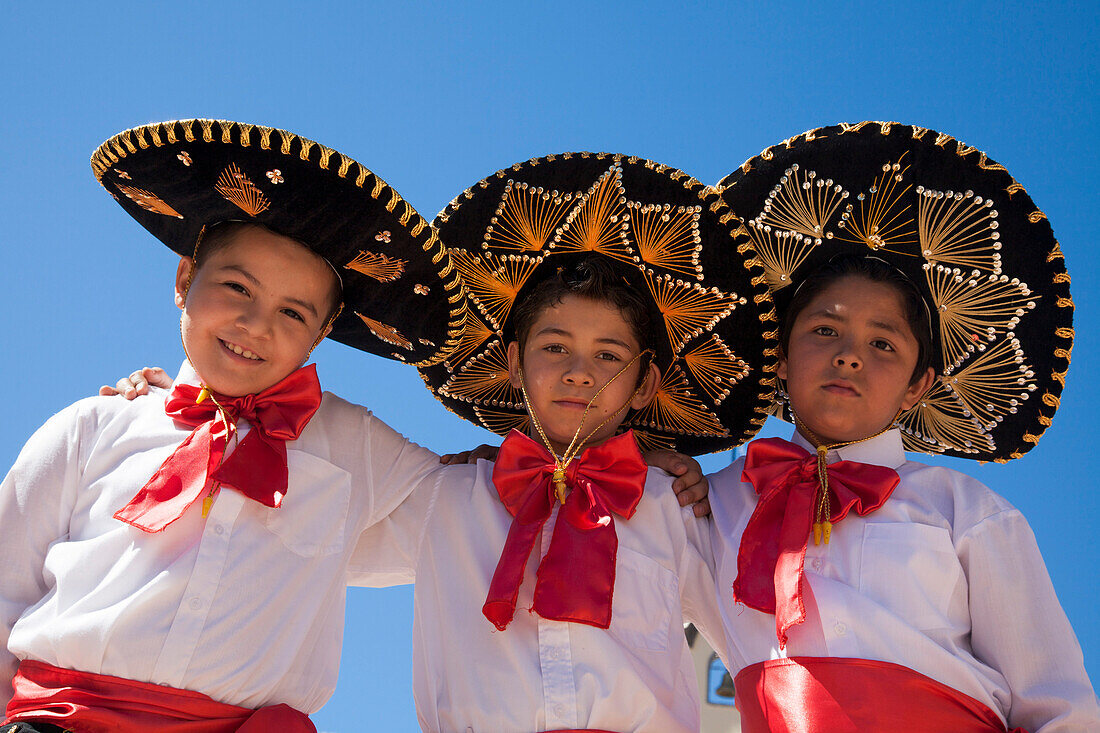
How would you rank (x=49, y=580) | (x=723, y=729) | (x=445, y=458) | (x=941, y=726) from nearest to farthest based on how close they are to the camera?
(x=941, y=726) → (x=49, y=580) → (x=445, y=458) → (x=723, y=729)

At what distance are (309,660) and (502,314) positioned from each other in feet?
4.68

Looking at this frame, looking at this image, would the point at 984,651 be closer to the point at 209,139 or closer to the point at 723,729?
the point at 209,139

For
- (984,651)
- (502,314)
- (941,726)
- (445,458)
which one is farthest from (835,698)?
(502,314)

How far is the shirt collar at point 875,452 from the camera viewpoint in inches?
137

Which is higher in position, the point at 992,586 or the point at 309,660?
the point at 992,586

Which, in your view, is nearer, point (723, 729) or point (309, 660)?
point (309, 660)

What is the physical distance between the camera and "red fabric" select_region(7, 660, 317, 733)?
2672 millimetres

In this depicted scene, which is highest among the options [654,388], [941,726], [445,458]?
[654,388]

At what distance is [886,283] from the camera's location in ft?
11.6

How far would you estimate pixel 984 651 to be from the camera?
3016mm

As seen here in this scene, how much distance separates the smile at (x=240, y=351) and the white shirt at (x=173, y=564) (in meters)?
0.23

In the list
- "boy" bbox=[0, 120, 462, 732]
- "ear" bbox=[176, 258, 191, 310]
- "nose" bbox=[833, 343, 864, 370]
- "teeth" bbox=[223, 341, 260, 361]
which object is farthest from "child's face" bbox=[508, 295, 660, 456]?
"ear" bbox=[176, 258, 191, 310]

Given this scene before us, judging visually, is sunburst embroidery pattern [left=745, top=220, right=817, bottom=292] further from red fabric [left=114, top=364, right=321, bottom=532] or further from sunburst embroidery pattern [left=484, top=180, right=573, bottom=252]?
red fabric [left=114, top=364, right=321, bottom=532]

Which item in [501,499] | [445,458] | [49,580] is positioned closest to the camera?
[49,580]
